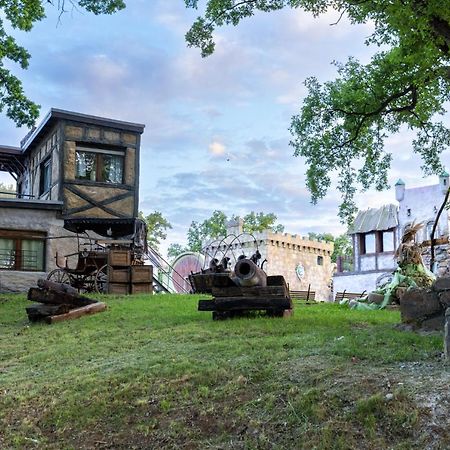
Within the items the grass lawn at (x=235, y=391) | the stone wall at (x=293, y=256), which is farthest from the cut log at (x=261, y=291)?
the stone wall at (x=293, y=256)

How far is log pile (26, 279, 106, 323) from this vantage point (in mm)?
13683

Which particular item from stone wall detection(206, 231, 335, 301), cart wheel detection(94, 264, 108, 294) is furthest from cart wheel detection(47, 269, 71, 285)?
stone wall detection(206, 231, 335, 301)

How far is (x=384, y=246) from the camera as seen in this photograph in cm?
3922

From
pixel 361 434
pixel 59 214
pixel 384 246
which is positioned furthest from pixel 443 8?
pixel 384 246

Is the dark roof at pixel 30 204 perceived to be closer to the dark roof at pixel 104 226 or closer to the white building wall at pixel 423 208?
the dark roof at pixel 104 226

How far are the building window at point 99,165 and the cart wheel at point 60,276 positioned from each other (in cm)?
478

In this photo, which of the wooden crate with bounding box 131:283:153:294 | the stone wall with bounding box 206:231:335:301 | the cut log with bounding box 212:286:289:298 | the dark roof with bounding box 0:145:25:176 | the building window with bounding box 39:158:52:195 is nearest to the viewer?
the cut log with bounding box 212:286:289:298

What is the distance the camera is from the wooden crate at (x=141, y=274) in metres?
20.3

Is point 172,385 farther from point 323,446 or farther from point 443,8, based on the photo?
point 443,8

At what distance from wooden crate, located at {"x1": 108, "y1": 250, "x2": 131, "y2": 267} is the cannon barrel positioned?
888cm

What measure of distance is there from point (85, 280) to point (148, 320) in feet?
27.2

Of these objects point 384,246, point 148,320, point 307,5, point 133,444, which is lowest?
point 133,444

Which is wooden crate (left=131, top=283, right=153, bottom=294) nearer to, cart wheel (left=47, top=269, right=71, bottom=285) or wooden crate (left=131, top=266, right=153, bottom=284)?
wooden crate (left=131, top=266, right=153, bottom=284)

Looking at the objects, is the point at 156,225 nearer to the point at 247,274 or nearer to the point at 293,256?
the point at 293,256
